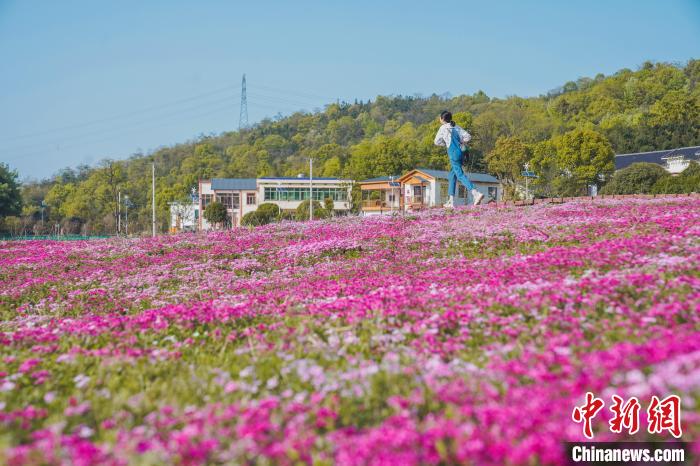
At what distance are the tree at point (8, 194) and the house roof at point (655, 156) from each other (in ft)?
259

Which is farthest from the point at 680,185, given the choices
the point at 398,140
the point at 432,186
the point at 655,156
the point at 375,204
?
the point at 398,140

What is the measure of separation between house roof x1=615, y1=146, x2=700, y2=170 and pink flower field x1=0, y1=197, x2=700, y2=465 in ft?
235

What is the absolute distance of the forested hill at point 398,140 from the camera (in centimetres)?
8388

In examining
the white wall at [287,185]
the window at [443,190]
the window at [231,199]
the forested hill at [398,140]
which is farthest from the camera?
the window at [231,199]

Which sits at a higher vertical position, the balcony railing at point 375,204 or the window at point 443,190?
the window at point 443,190

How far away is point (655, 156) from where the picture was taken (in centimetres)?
7444

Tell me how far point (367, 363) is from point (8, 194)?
7554cm

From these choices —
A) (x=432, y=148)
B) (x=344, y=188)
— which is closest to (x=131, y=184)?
(x=344, y=188)

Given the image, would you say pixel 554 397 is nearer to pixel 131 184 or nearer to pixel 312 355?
pixel 312 355

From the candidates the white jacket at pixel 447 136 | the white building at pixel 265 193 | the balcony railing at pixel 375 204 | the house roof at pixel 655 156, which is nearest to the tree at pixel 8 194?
the white building at pixel 265 193

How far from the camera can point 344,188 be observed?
80.3 meters

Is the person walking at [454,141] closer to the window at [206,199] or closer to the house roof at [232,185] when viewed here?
the house roof at [232,185]

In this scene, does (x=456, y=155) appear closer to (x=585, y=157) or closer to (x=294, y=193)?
(x=585, y=157)

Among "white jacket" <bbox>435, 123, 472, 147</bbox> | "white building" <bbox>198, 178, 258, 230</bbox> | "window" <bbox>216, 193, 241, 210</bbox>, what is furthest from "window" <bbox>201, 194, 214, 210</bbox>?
"white jacket" <bbox>435, 123, 472, 147</bbox>
